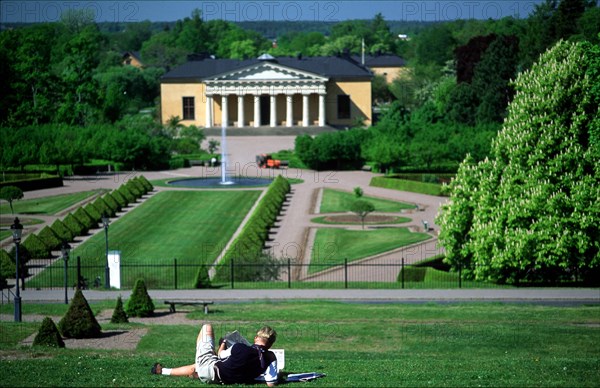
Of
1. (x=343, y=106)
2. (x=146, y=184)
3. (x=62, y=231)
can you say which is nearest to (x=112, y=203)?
(x=146, y=184)

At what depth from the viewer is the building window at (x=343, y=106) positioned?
412 ft

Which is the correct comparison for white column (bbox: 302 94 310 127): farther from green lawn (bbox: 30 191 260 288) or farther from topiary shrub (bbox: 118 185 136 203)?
topiary shrub (bbox: 118 185 136 203)

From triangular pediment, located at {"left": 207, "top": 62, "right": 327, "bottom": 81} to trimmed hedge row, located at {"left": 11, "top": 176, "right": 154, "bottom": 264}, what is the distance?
5461cm

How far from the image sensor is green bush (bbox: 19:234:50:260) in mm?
45125

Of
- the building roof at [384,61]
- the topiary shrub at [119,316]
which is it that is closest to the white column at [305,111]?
the building roof at [384,61]

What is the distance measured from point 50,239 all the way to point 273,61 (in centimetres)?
7934

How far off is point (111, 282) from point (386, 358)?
19.2 meters

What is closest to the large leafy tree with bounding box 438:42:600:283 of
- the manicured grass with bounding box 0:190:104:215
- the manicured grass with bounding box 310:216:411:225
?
the manicured grass with bounding box 310:216:411:225

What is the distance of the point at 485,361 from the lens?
21.0 metres

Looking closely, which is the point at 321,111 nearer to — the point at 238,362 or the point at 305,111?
the point at 305,111

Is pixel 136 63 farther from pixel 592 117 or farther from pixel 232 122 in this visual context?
pixel 592 117

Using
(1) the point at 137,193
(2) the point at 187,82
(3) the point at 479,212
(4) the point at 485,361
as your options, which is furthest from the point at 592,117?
(2) the point at 187,82

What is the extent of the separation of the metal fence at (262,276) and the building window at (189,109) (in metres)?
78.0

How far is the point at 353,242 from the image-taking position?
1999 inches
